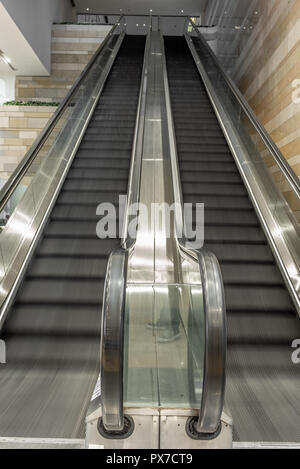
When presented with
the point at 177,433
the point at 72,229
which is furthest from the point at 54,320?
the point at 177,433

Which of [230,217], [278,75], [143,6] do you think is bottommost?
[230,217]

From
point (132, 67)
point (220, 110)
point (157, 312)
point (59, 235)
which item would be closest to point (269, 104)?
point (220, 110)

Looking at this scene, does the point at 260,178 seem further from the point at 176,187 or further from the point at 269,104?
the point at 269,104

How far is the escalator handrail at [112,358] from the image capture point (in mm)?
1577

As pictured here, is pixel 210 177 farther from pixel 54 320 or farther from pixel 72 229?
pixel 54 320

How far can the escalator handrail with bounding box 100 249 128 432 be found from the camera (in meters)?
1.58

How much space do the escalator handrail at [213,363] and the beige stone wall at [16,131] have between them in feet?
26.5

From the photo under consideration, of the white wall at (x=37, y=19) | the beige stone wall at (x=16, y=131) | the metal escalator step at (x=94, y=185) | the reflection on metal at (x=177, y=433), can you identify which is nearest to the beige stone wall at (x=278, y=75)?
the metal escalator step at (x=94, y=185)

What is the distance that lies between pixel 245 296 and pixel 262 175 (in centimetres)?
179

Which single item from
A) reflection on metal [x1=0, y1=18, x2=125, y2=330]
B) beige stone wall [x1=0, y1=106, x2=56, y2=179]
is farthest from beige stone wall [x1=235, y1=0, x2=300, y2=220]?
beige stone wall [x1=0, y1=106, x2=56, y2=179]

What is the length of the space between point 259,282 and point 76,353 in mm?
1697

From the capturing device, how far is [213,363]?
5.27ft

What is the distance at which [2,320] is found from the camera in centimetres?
299

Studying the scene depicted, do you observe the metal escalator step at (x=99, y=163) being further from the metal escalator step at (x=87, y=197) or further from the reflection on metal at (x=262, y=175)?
the reflection on metal at (x=262, y=175)
